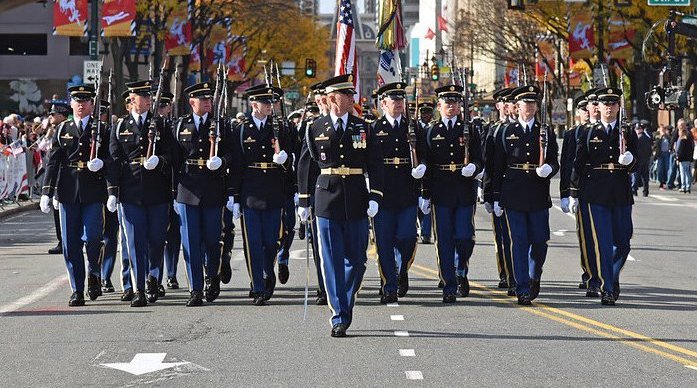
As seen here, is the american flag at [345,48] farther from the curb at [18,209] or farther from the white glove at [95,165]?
the white glove at [95,165]

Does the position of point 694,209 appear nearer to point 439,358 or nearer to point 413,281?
point 413,281

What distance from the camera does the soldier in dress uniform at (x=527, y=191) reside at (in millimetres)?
13953

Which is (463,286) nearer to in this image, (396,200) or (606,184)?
(396,200)

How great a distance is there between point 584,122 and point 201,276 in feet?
13.8

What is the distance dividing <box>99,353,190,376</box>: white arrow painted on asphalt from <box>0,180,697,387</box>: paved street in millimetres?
53

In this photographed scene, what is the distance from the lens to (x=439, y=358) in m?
10.6

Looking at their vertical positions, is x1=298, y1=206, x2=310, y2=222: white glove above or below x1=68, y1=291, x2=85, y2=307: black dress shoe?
above

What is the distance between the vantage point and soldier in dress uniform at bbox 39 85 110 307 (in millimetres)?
14133

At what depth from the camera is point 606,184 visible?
46.2 ft

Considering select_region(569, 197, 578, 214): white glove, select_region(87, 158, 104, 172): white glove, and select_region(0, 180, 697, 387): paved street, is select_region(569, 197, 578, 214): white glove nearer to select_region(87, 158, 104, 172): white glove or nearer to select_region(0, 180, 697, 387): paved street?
select_region(0, 180, 697, 387): paved street

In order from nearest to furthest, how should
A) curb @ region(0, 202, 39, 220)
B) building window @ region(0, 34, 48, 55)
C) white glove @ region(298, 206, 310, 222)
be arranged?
white glove @ region(298, 206, 310, 222)
curb @ region(0, 202, 39, 220)
building window @ region(0, 34, 48, 55)

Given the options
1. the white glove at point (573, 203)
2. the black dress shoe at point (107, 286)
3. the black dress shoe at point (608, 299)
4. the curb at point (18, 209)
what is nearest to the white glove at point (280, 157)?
the black dress shoe at point (107, 286)

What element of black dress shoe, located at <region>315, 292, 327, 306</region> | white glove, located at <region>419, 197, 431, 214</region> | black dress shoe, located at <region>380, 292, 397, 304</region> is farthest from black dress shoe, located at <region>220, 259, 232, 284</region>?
white glove, located at <region>419, 197, 431, 214</region>

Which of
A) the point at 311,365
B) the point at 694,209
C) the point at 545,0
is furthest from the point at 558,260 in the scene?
the point at 545,0
